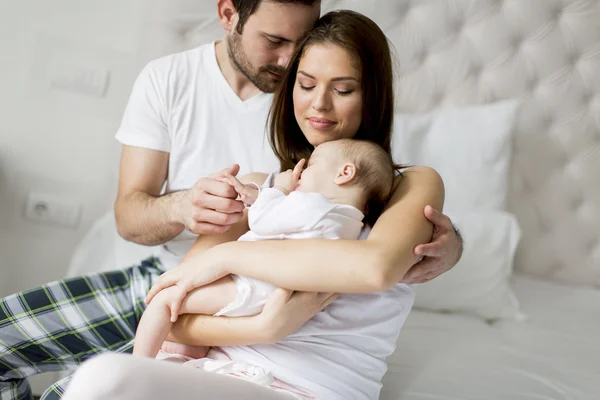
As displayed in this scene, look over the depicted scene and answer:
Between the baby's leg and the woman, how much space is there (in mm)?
25

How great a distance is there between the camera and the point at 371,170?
1.28 m

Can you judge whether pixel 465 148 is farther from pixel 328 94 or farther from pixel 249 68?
pixel 328 94

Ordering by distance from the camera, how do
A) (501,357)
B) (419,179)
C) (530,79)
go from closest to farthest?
(419,179) → (501,357) → (530,79)

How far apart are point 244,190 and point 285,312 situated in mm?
260

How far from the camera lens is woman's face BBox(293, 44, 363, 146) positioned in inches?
53.2

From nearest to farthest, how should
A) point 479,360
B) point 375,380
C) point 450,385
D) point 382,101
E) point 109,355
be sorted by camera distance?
point 109,355
point 375,380
point 382,101
point 450,385
point 479,360

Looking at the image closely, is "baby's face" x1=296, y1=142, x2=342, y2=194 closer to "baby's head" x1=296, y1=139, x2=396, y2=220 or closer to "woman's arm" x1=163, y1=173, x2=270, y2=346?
"baby's head" x1=296, y1=139, x2=396, y2=220

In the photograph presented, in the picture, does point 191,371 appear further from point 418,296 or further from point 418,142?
point 418,142

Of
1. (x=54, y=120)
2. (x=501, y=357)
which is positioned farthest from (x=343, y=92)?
(x=54, y=120)

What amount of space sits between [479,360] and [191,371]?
103 cm

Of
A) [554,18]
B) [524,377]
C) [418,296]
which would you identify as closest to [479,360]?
[524,377]

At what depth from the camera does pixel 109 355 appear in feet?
2.98

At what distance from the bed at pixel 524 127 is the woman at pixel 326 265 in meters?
0.58

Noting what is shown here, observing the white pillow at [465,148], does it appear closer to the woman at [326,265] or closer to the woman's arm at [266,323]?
the woman at [326,265]
